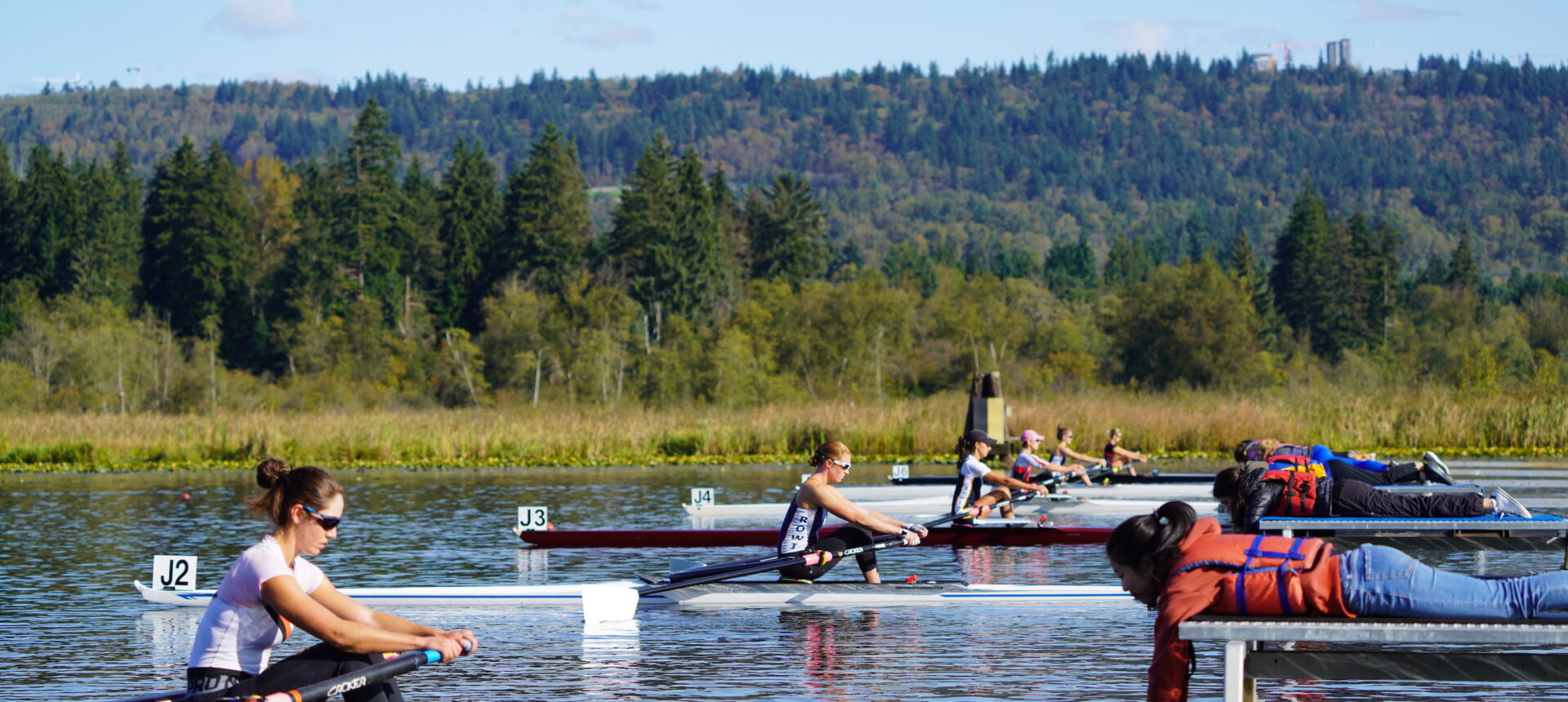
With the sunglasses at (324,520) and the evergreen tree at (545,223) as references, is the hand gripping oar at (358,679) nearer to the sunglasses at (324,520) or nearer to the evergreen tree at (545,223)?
the sunglasses at (324,520)

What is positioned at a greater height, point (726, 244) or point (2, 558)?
point (726, 244)

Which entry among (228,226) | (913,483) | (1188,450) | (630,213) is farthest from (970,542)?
(228,226)

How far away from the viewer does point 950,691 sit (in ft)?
28.6

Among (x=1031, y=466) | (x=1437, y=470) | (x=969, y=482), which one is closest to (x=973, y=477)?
(x=969, y=482)

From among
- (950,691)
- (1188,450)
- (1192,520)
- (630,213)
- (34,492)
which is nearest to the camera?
(1192,520)

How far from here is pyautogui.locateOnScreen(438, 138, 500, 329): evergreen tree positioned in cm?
8681

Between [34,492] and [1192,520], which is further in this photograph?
[34,492]

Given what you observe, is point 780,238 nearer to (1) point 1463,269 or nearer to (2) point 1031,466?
(1) point 1463,269

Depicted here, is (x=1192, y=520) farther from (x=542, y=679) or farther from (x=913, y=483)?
(x=913, y=483)

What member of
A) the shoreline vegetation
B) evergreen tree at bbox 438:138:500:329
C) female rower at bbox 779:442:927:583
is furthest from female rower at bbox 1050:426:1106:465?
evergreen tree at bbox 438:138:500:329

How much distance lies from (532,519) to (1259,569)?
12076 millimetres

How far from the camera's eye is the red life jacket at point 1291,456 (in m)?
12.2

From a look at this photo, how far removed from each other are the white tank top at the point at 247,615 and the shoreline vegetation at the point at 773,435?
2537cm

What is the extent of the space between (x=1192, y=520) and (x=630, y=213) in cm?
7961
